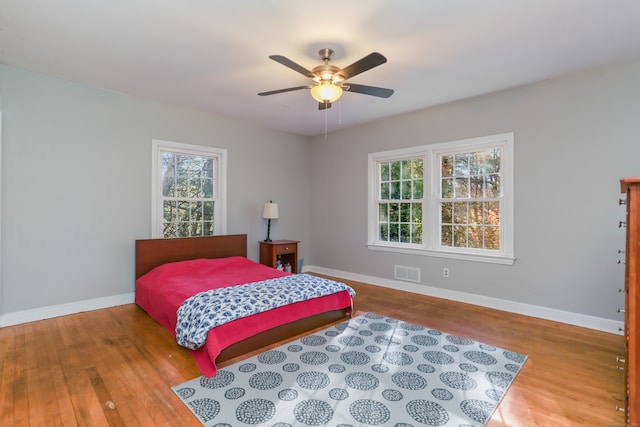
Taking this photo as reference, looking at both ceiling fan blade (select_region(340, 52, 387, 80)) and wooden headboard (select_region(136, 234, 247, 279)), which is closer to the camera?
ceiling fan blade (select_region(340, 52, 387, 80))

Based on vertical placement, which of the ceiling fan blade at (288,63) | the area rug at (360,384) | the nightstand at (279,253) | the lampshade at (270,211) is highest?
the ceiling fan blade at (288,63)

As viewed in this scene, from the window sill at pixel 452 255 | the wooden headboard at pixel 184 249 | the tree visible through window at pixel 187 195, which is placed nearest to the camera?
the window sill at pixel 452 255

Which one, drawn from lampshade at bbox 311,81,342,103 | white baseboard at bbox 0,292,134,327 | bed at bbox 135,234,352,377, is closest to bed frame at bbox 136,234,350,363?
bed at bbox 135,234,352,377

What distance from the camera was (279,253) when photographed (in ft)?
16.1

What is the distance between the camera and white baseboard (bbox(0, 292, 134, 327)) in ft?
10.2

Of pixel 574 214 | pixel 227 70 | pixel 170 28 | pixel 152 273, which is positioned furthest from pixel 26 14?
pixel 574 214

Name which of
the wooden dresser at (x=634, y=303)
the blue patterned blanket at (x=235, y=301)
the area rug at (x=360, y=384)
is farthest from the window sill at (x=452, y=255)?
the wooden dresser at (x=634, y=303)

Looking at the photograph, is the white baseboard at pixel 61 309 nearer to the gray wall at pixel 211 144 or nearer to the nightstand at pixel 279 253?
the gray wall at pixel 211 144

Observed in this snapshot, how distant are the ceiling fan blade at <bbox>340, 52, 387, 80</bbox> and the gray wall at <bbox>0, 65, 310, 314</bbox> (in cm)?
272

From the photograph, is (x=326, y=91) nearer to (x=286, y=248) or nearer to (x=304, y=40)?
(x=304, y=40)

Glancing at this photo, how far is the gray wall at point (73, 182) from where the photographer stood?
10.3 ft

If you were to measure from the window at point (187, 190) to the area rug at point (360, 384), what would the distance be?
96.9 inches

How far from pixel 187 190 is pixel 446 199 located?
349cm

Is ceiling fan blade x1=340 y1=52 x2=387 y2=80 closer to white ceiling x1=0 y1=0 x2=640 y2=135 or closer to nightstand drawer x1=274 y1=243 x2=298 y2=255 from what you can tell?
white ceiling x1=0 y1=0 x2=640 y2=135
